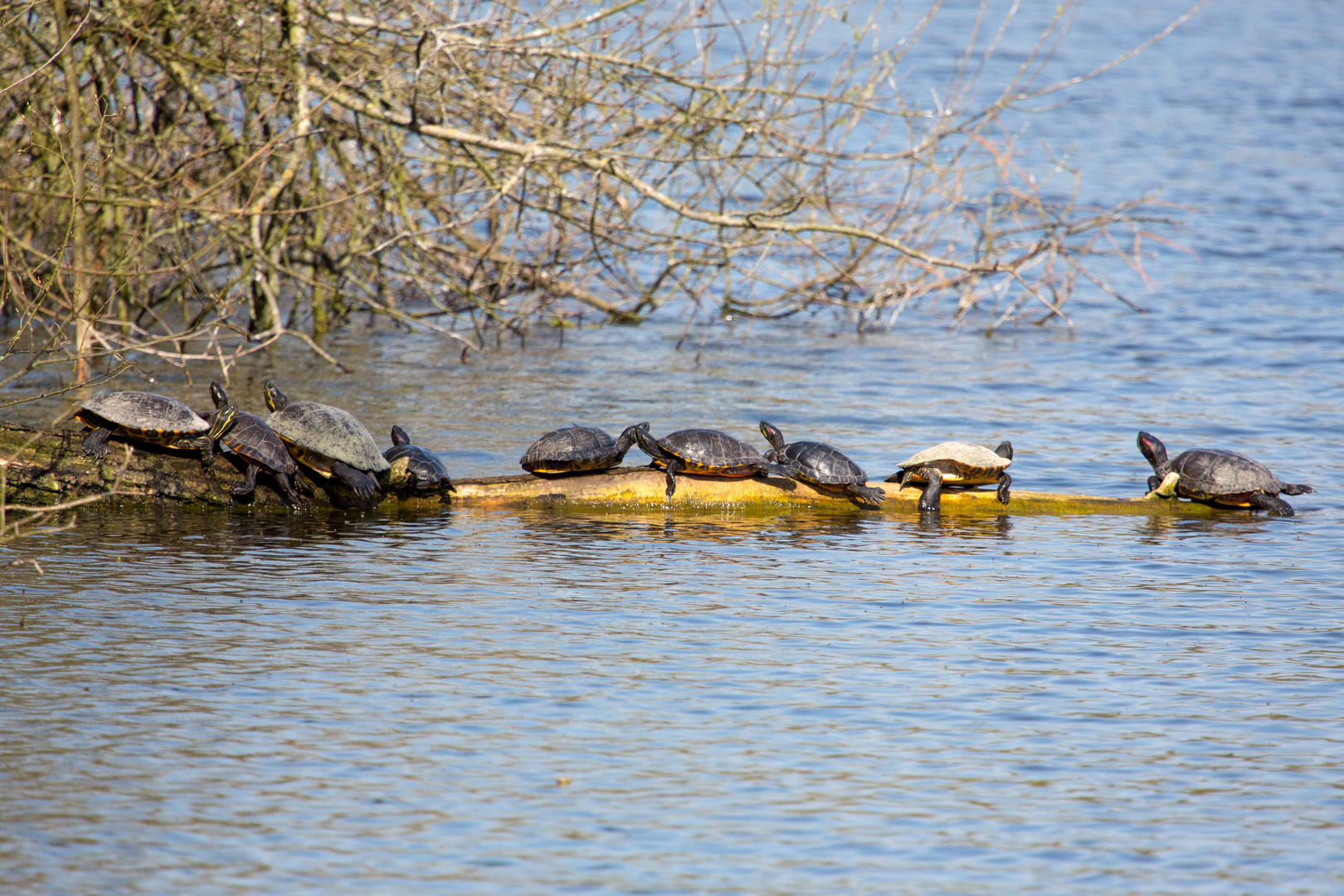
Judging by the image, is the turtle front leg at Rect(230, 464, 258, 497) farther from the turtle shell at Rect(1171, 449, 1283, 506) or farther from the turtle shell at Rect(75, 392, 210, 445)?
the turtle shell at Rect(1171, 449, 1283, 506)

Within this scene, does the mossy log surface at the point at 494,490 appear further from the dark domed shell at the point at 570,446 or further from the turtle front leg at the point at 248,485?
the dark domed shell at the point at 570,446

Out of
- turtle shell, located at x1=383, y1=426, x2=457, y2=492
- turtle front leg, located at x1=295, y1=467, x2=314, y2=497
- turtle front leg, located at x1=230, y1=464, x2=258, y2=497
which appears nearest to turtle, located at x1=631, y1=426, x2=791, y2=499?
turtle shell, located at x1=383, y1=426, x2=457, y2=492

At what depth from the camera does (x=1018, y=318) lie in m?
17.4

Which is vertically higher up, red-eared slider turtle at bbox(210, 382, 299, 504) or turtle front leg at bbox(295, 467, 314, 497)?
red-eared slider turtle at bbox(210, 382, 299, 504)

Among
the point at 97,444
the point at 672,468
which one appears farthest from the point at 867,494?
the point at 97,444

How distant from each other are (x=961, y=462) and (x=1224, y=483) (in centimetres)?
160

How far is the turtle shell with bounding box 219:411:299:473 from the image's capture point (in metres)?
7.46

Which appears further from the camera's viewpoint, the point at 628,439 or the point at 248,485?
the point at 628,439

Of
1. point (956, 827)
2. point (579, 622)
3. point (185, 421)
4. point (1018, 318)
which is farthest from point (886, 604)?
point (1018, 318)

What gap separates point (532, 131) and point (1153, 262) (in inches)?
459

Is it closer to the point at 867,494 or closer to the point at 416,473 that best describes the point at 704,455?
the point at 867,494

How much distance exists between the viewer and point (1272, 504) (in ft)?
27.7

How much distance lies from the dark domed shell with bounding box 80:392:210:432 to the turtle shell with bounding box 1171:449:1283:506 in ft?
17.9

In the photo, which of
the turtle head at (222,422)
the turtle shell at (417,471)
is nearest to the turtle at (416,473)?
the turtle shell at (417,471)
